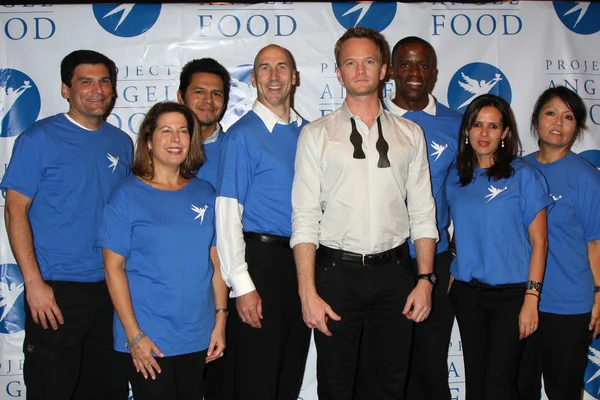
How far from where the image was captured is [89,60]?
2945 millimetres

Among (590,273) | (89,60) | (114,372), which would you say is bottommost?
(114,372)

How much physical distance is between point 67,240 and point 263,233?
1007mm

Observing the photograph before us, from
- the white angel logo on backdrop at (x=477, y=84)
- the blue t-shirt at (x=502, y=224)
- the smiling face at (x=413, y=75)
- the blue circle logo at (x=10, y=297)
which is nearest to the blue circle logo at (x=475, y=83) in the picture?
the white angel logo on backdrop at (x=477, y=84)

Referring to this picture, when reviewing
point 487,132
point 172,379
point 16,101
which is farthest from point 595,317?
point 16,101

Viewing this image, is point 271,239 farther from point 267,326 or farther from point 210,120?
point 210,120

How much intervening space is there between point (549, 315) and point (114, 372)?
7.37 feet

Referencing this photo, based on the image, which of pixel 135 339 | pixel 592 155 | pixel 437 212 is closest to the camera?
pixel 135 339

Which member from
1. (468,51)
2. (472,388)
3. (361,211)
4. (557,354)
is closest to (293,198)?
(361,211)

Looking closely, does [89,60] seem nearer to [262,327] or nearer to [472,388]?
[262,327]

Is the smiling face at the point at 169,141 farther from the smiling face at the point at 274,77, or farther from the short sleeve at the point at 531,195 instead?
the short sleeve at the point at 531,195

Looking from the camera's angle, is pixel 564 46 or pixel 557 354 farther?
pixel 564 46

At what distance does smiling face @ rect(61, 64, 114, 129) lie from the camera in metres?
2.85

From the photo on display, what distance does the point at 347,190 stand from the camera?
2.33m

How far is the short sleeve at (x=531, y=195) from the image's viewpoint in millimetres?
2596
